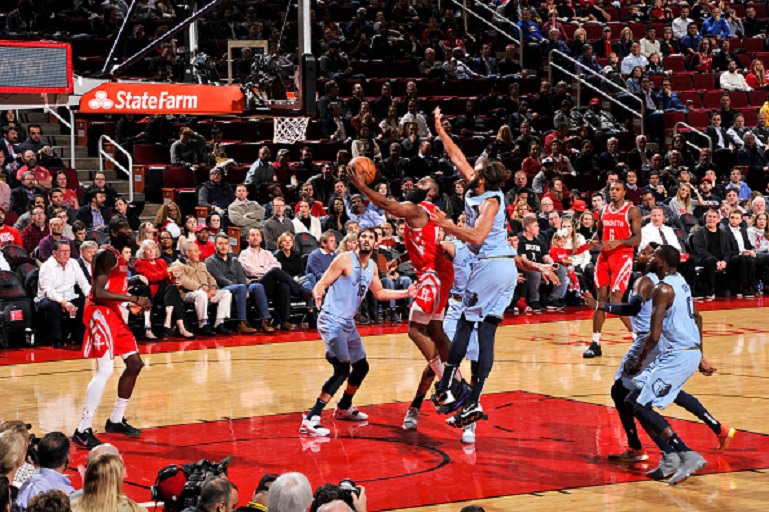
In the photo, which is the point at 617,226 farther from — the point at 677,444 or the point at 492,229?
the point at 677,444

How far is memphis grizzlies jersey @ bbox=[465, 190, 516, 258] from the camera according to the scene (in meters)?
9.59

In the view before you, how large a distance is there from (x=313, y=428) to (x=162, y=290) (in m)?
5.89

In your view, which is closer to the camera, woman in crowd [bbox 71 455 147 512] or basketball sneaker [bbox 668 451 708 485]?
woman in crowd [bbox 71 455 147 512]

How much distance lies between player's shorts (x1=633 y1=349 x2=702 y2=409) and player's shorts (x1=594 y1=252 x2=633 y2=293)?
15.6 feet

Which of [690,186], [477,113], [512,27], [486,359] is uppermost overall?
[512,27]

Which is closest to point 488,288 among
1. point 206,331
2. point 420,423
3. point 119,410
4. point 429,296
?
point 429,296

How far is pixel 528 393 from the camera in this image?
11969 mm

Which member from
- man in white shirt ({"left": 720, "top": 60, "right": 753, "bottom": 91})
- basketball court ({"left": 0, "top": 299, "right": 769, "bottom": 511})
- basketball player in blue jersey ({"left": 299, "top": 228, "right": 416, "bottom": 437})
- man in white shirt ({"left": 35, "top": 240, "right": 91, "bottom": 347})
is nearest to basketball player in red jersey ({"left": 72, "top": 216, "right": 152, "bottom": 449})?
Answer: basketball court ({"left": 0, "top": 299, "right": 769, "bottom": 511})

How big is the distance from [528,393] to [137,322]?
233 inches

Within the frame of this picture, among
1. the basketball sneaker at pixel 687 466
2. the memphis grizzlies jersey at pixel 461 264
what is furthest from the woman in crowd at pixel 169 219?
the basketball sneaker at pixel 687 466

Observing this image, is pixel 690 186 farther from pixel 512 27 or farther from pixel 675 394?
pixel 675 394

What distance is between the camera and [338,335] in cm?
1041

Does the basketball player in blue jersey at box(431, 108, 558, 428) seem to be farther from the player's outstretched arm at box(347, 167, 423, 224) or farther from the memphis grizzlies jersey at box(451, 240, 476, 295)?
the memphis grizzlies jersey at box(451, 240, 476, 295)

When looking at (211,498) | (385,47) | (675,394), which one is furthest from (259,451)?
(385,47)
